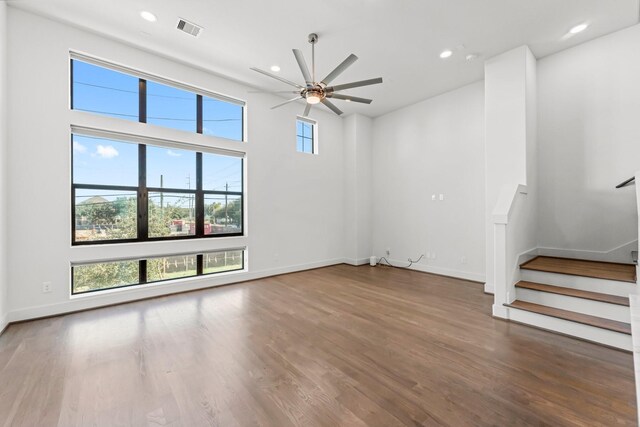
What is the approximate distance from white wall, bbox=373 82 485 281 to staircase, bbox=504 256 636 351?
147 cm

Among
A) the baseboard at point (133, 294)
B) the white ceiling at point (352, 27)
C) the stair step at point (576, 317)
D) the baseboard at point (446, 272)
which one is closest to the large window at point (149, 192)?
the baseboard at point (133, 294)

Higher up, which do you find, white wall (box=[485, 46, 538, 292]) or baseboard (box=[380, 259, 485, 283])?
white wall (box=[485, 46, 538, 292])

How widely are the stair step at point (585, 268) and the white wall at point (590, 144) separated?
11.1 inches

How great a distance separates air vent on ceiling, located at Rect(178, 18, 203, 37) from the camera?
3.27 metres

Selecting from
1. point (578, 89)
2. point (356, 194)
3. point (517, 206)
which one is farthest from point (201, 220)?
point (578, 89)

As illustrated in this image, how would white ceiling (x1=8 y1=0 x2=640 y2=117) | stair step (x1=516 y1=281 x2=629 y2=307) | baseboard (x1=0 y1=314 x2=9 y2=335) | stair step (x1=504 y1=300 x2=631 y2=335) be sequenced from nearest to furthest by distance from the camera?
1. stair step (x1=504 y1=300 x2=631 y2=335)
2. stair step (x1=516 y1=281 x2=629 y2=307)
3. baseboard (x1=0 y1=314 x2=9 y2=335)
4. white ceiling (x1=8 y1=0 x2=640 y2=117)

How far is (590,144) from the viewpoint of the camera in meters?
3.68

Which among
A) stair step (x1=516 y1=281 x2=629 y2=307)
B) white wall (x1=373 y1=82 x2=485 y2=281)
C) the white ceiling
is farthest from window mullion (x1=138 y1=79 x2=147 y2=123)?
stair step (x1=516 y1=281 x2=629 y2=307)

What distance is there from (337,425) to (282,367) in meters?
0.73

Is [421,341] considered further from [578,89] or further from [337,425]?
[578,89]

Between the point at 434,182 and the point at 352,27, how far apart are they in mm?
3361

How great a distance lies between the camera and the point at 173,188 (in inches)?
168

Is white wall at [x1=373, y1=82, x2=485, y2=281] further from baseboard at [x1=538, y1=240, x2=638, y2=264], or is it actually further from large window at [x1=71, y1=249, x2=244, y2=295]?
large window at [x1=71, y1=249, x2=244, y2=295]

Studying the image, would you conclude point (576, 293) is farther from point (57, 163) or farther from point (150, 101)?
point (57, 163)
